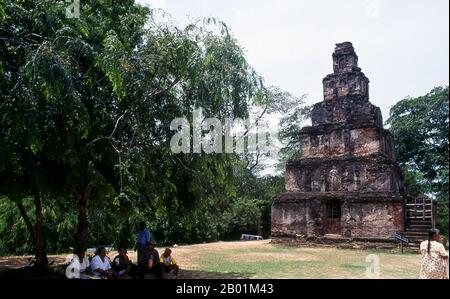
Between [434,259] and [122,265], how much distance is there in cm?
657

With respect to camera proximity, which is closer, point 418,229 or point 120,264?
point 120,264

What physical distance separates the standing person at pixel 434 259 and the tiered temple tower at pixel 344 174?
14.0 meters

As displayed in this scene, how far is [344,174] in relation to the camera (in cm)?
2208

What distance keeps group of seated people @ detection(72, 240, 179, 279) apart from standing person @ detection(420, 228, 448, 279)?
18.7ft

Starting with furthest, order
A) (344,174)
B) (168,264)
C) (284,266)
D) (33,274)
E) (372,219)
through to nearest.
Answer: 1. (344,174)
2. (372,219)
3. (284,266)
4. (33,274)
5. (168,264)

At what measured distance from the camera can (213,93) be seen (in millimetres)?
10141

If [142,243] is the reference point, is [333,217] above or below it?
below

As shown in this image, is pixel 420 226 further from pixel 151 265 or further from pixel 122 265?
pixel 122 265

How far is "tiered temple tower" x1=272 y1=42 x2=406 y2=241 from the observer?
66.9 ft

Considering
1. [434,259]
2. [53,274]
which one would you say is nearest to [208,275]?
[53,274]

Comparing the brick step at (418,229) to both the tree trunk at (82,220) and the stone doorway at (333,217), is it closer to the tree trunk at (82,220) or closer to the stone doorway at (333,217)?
the stone doorway at (333,217)

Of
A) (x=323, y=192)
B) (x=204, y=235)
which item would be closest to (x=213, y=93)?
(x=323, y=192)

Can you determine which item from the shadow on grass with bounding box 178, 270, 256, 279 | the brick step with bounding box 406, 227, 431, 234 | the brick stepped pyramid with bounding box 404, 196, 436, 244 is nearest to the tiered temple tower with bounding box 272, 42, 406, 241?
the brick step with bounding box 406, 227, 431, 234
